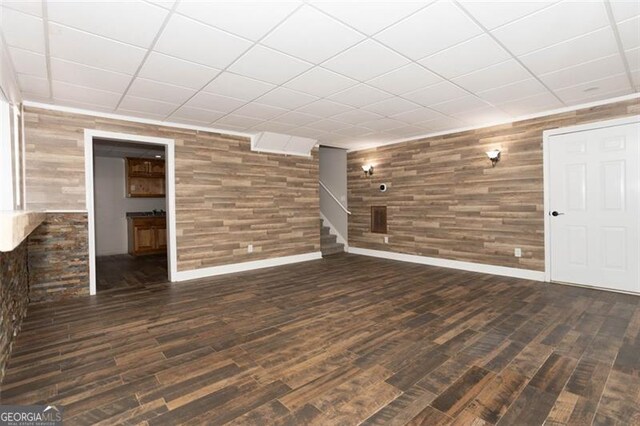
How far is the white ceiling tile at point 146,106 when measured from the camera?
3992mm

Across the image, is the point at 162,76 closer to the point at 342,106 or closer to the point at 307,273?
Result: the point at 342,106

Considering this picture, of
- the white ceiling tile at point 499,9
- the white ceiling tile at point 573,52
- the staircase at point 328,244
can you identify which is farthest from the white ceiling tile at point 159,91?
the staircase at point 328,244

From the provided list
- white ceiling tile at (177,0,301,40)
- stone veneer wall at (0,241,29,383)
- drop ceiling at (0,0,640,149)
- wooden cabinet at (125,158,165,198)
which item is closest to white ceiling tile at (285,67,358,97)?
drop ceiling at (0,0,640,149)

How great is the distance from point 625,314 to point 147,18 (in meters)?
5.41

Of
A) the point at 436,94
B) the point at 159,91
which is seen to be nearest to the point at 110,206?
the point at 159,91

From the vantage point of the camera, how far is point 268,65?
3049 mm

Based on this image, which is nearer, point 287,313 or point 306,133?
point 287,313

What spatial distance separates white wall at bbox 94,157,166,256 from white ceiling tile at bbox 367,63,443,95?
24.3ft

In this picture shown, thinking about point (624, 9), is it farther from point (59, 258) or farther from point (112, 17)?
point (59, 258)

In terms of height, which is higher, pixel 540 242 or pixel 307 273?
pixel 540 242

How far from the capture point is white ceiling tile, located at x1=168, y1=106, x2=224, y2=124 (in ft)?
14.6

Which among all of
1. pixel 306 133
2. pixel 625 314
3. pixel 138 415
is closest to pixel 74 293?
pixel 138 415

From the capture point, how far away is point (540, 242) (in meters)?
4.87

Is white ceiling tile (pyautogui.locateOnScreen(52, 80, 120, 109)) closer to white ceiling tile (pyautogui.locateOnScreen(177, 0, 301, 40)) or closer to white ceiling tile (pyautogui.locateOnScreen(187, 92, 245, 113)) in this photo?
white ceiling tile (pyautogui.locateOnScreen(187, 92, 245, 113))
